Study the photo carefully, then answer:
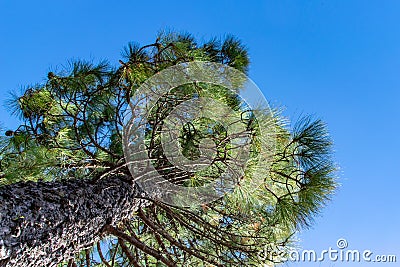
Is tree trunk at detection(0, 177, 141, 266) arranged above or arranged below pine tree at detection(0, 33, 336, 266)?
below

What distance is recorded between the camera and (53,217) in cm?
159

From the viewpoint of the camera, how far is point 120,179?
2207mm

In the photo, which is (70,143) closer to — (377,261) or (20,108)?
(20,108)

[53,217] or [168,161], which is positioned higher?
[168,161]

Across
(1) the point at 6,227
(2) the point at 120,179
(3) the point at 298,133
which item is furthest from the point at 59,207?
(3) the point at 298,133

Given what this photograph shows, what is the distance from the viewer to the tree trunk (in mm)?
1429

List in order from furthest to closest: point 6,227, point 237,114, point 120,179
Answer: point 237,114 < point 120,179 < point 6,227

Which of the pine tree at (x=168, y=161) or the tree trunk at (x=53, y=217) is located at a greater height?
the pine tree at (x=168, y=161)

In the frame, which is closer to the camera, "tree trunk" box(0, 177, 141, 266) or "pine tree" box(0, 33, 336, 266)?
"tree trunk" box(0, 177, 141, 266)

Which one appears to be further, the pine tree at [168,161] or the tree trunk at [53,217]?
the pine tree at [168,161]

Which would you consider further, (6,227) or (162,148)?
(162,148)

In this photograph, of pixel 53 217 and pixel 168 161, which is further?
pixel 168 161

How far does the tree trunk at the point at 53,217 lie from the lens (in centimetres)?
143

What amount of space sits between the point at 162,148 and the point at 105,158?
503 millimetres
